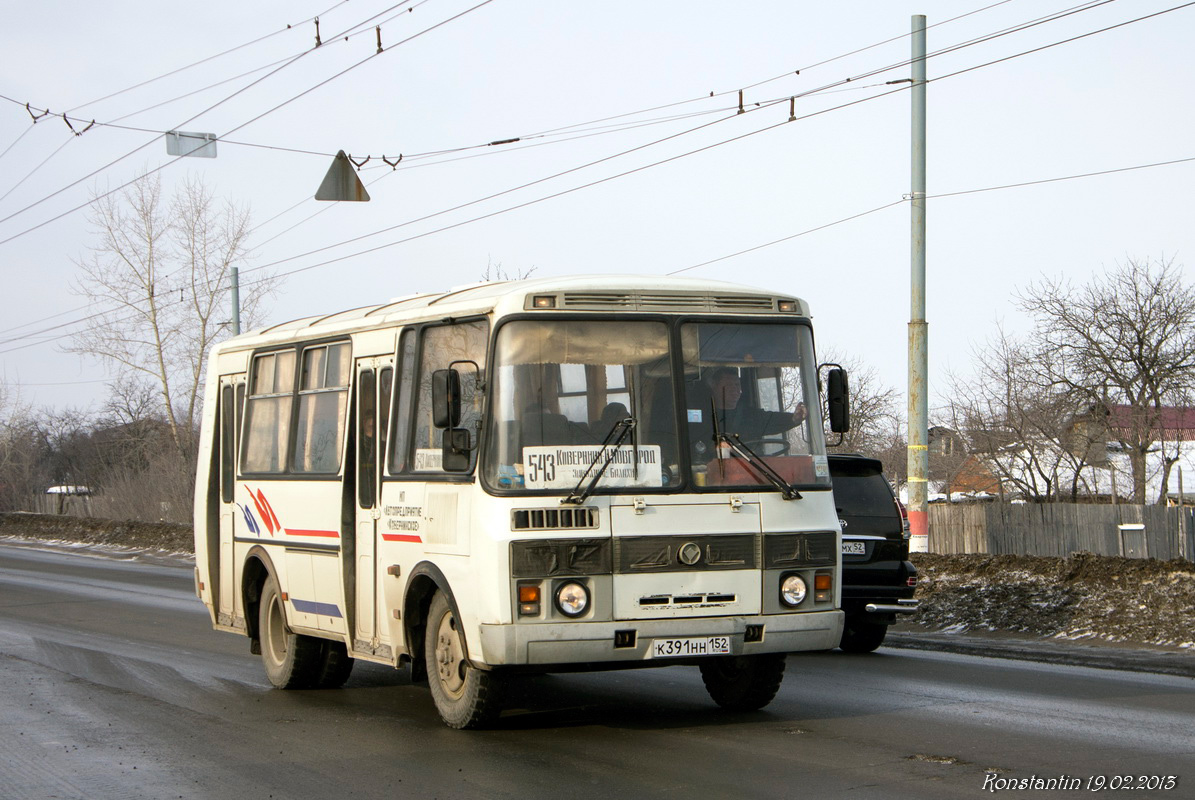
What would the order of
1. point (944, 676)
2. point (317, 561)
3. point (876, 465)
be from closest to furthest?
point (317, 561) < point (944, 676) < point (876, 465)

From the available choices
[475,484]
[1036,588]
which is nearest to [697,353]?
[475,484]

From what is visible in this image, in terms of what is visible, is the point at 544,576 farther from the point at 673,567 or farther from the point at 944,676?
the point at 944,676

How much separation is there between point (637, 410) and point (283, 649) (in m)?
4.65

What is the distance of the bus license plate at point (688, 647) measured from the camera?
8.43 metres

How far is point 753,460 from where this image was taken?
8.85 meters

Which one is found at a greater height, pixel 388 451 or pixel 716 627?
pixel 388 451

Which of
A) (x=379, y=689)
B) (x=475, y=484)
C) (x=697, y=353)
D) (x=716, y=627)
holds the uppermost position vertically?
(x=697, y=353)

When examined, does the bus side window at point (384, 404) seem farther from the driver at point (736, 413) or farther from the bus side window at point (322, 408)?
the driver at point (736, 413)

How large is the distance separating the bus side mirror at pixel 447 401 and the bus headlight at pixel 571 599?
46.9 inches

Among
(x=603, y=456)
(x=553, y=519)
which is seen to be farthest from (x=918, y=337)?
(x=553, y=519)

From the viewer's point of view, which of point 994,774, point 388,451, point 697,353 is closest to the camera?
point 994,774

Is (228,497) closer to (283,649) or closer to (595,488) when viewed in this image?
(283,649)

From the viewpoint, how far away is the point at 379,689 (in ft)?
37.6

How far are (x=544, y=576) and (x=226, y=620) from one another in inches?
217
